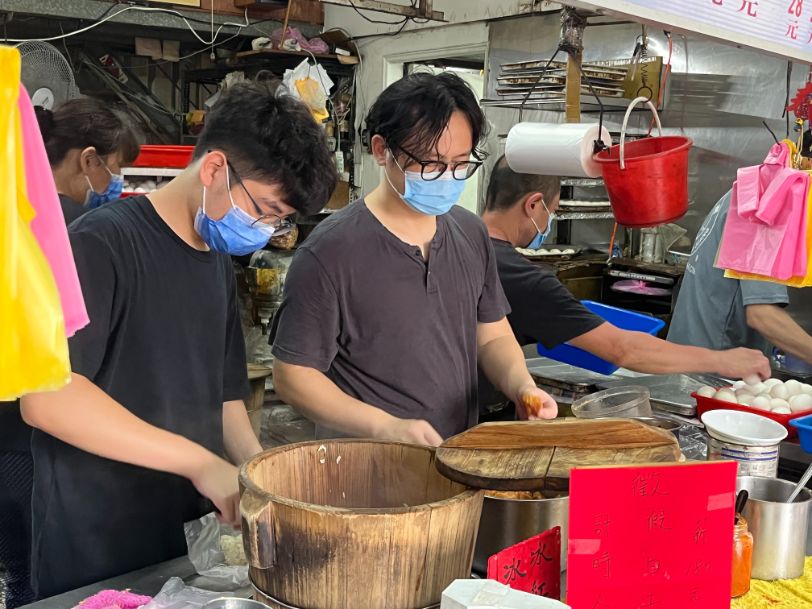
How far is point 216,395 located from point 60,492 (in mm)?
396

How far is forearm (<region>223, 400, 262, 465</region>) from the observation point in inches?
83.8

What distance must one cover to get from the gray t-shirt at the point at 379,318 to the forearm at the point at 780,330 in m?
1.70

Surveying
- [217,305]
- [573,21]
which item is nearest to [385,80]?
[573,21]

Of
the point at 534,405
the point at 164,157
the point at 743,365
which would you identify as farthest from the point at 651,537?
the point at 164,157

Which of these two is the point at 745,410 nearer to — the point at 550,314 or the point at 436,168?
the point at 550,314

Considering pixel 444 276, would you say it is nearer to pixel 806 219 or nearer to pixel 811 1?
pixel 806 219

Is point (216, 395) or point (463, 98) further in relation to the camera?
point (463, 98)

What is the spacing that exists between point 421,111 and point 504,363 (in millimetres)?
791

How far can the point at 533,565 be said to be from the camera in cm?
139

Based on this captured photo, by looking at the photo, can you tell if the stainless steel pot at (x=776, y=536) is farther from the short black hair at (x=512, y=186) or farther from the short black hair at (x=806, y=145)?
the short black hair at (x=512, y=186)

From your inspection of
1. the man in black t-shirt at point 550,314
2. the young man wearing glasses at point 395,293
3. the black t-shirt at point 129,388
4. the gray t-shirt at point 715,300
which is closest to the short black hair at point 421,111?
the young man wearing glasses at point 395,293

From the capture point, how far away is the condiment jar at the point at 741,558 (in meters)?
1.65

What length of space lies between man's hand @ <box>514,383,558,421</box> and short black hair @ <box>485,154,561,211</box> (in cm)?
100

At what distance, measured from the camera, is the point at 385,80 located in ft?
24.7
